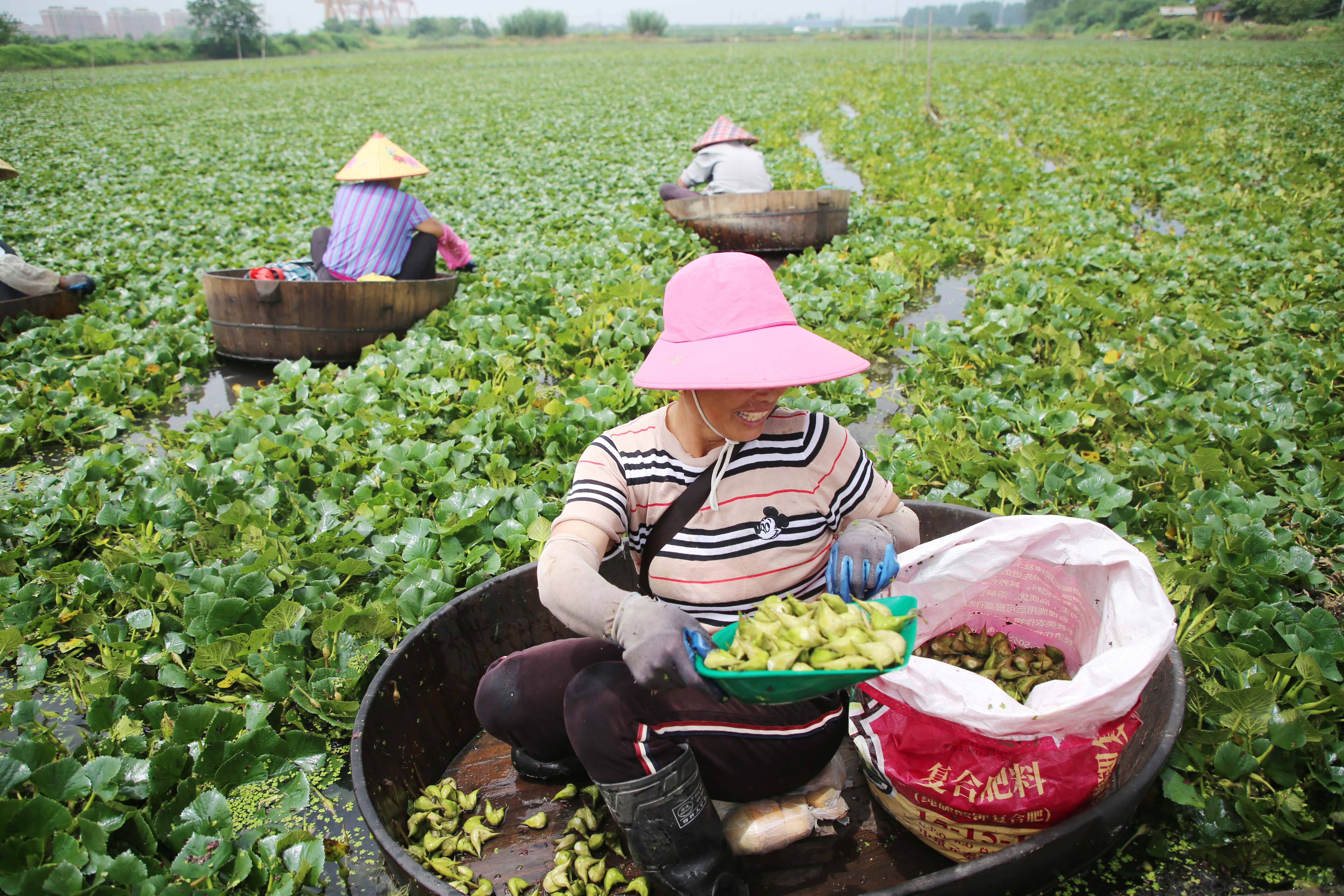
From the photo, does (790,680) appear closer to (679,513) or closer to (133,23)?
(679,513)

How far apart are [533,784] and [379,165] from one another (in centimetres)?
388

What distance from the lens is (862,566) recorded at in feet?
5.14

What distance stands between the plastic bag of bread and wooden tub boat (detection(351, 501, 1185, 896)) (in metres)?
0.07

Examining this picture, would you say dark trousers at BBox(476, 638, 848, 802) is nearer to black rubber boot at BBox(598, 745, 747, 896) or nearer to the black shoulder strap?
black rubber boot at BBox(598, 745, 747, 896)

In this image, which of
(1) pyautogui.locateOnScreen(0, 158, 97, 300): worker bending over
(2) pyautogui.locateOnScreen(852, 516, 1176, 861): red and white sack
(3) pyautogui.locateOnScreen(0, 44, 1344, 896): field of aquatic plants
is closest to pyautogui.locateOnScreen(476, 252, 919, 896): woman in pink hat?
(2) pyautogui.locateOnScreen(852, 516, 1176, 861): red and white sack

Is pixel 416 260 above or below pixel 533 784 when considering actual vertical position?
above

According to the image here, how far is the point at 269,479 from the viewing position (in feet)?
9.83

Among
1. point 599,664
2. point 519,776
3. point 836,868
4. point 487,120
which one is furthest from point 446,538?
point 487,120

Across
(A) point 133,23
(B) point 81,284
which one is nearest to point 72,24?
(A) point 133,23

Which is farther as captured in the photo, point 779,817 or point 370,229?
point 370,229

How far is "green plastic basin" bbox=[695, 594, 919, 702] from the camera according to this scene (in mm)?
1220

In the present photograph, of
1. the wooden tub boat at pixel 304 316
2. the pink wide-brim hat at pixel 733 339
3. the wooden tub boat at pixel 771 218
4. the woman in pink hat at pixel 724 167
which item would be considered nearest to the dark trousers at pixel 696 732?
the pink wide-brim hat at pixel 733 339

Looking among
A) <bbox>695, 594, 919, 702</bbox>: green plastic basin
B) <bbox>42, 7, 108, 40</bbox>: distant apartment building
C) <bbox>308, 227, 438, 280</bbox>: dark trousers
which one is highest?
<bbox>42, 7, 108, 40</bbox>: distant apartment building

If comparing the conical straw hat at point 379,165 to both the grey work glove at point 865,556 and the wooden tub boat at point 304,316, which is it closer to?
the wooden tub boat at point 304,316
